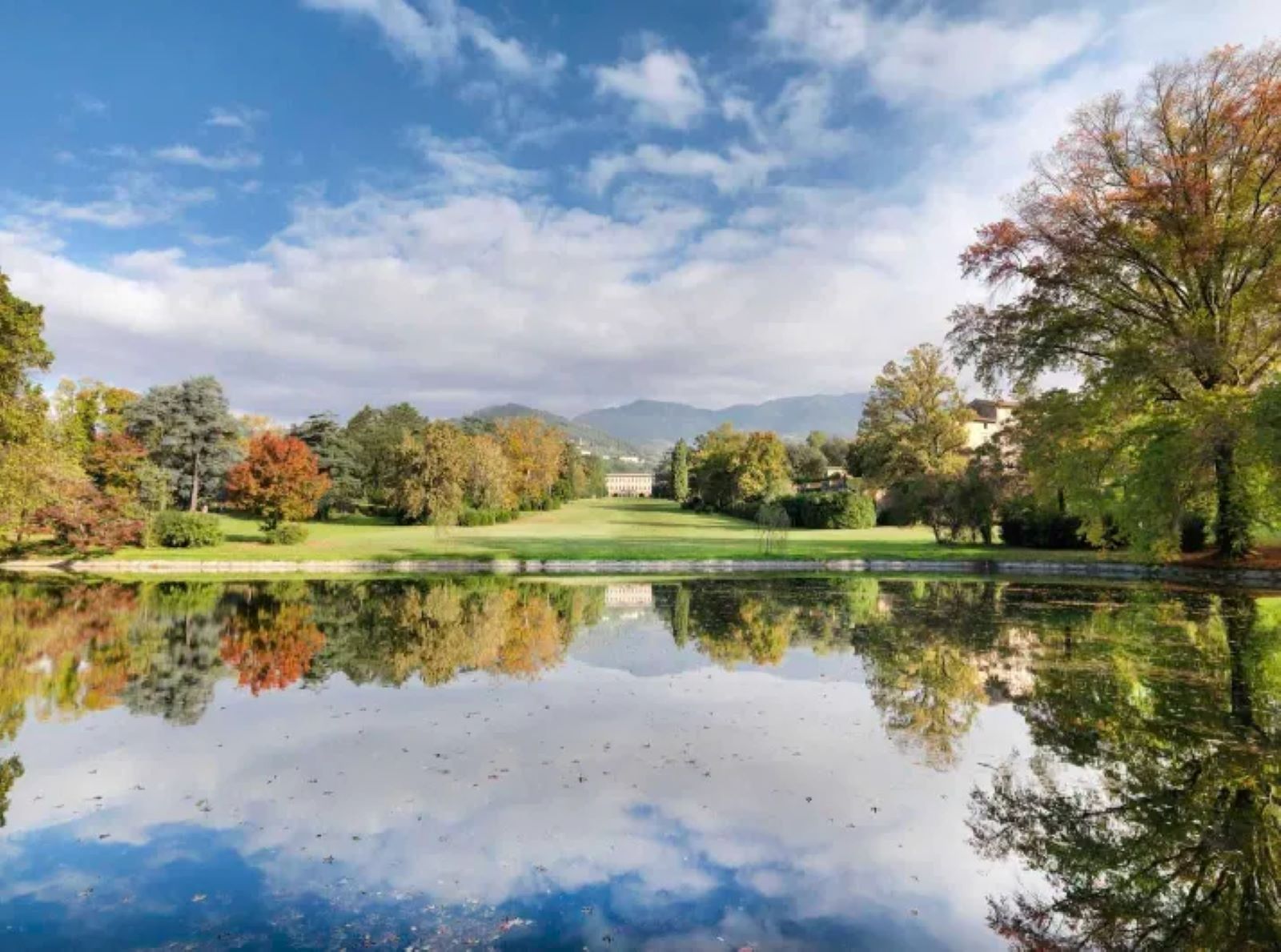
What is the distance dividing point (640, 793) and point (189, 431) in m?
52.6

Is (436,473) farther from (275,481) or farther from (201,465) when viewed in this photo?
(201,465)

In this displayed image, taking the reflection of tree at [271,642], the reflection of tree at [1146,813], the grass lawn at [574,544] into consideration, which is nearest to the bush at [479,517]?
the grass lawn at [574,544]

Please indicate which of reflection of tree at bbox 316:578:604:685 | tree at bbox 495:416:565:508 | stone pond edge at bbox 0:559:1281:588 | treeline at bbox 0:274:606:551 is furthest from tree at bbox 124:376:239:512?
reflection of tree at bbox 316:578:604:685

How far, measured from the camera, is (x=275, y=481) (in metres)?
36.1

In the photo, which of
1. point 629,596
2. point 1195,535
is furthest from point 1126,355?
point 629,596

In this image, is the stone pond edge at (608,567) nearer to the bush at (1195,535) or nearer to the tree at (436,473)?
the bush at (1195,535)

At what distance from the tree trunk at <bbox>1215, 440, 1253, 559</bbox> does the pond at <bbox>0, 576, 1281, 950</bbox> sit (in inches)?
404

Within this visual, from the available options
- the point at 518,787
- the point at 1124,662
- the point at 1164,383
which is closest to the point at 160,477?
the point at 518,787

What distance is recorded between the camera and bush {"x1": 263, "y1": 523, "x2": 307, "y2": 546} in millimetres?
35875

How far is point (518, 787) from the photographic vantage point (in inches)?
263

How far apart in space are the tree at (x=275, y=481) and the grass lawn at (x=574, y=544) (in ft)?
5.71

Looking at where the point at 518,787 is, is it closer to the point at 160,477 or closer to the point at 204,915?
the point at 204,915

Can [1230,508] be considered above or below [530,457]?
below

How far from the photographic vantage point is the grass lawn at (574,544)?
3050 cm
